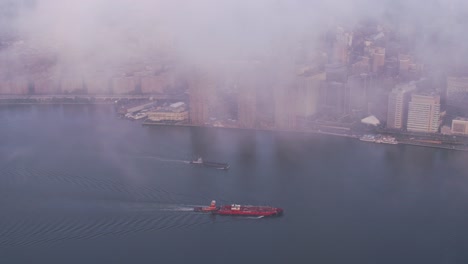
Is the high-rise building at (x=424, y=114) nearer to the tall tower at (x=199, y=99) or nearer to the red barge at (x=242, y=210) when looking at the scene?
the tall tower at (x=199, y=99)

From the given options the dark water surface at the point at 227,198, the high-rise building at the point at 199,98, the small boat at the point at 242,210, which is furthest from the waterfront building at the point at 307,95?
the small boat at the point at 242,210

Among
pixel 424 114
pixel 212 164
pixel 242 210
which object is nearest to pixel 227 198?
pixel 242 210

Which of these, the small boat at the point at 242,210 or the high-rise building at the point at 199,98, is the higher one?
the high-rise building at the point at 199,98

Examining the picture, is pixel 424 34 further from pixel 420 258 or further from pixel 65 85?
pixel 65 85

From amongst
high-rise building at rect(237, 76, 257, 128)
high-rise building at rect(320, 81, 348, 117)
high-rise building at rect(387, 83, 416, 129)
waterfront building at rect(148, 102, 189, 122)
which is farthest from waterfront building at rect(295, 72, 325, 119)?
waterfront building at rect(148, 102, 189, 122)

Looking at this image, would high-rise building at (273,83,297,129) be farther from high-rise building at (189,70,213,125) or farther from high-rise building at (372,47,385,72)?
high-rise building at (372,47,385,72)

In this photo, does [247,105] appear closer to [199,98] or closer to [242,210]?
[199,98]
